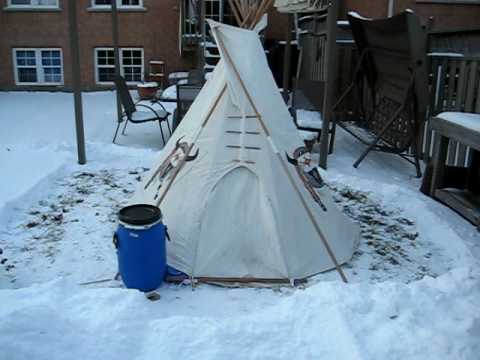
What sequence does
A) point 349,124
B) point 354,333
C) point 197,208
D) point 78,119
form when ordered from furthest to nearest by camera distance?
point 349,124
point 78,119
point 197,208
point 354,333

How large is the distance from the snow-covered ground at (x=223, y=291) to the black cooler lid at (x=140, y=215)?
44cm

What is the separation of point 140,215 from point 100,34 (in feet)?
36.3

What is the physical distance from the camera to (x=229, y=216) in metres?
3.80

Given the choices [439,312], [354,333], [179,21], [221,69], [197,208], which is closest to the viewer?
[354,333]

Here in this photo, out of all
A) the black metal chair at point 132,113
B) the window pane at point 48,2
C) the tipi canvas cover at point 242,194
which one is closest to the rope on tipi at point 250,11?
the tipi canvas cover at point 242,194

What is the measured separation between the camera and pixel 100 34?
43.3 ft

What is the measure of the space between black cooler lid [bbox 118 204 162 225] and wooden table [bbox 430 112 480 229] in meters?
3.07

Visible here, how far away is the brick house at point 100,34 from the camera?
42.9 ft

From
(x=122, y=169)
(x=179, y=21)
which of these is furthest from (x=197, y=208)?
(x=179, y=21)

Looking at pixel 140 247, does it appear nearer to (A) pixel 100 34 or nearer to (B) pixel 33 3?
(A) pixel 100 34

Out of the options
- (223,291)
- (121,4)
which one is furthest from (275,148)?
(121,4)

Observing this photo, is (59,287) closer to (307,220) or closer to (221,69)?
(307,220)

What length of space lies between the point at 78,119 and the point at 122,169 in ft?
2.68

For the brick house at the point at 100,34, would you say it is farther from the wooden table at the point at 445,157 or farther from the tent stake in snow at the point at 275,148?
the tent stake in snow at the point at 275,148
